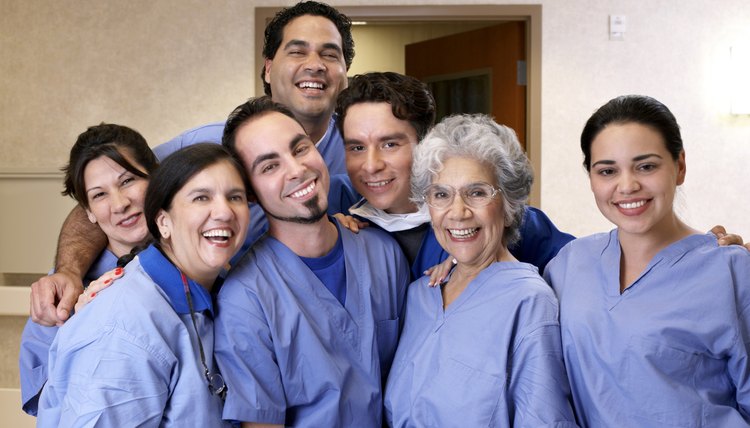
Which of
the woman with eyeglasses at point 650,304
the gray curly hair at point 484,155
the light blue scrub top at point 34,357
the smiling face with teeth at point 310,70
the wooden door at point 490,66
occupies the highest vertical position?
the wooden door at point 490,66

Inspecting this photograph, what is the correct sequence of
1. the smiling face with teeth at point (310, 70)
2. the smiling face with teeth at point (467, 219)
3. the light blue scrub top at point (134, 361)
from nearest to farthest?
the light blue scrub top at point (134, 361)
the smiling face with teeth at point (467, 219)
the smiling face with teeth at point (310, 70)

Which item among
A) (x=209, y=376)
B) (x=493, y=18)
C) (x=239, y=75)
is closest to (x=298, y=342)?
(x=209, y=376)

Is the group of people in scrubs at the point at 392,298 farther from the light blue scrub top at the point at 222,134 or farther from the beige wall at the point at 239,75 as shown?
the beige wall at the point at 239,75

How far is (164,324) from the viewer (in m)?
1.52

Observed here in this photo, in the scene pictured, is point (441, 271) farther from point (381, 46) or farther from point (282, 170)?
point (381, 46)

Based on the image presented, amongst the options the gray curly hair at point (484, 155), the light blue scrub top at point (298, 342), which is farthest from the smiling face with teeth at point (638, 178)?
the light blue scrub top at point (298, 342)

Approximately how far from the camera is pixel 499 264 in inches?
68.0

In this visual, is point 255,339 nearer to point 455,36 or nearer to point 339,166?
point 339,166

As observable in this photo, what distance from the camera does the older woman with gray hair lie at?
1.55m

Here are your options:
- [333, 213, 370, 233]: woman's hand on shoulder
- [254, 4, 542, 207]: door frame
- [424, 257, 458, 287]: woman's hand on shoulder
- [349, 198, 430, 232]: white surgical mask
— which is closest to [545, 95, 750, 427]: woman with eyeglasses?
[424, 257, 458, 287]: woman's hand on shoulder

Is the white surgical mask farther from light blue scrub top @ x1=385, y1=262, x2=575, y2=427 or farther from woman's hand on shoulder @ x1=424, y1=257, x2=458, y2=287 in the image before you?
light blue scrub top @ x1=385, y1=262, x2=575, y2=427

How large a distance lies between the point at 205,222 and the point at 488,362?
0.66 m

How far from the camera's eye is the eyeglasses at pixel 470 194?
67.5 inches

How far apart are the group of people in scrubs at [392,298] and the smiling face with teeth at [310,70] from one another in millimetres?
490
